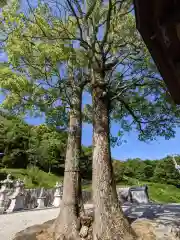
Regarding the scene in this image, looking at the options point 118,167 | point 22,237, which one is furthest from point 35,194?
point 118,167

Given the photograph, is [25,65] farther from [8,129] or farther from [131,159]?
[131,159]

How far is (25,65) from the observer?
6.13 metres

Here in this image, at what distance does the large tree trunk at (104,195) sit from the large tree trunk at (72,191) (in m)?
0.68

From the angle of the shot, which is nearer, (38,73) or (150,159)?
(38,73)

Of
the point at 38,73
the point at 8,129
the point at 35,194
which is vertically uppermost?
the point at 8,129

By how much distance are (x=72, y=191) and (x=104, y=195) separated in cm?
106

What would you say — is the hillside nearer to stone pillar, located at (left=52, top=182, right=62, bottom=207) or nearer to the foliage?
stone pillar, located at (left=52, top=182, right=62, bottom=207)

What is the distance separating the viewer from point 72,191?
4.59m

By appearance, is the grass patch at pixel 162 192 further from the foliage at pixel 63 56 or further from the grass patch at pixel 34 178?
the foliage at pixel 63 56

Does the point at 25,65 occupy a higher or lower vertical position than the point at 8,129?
lower

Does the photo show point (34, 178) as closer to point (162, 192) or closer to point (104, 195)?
point (162, 192)

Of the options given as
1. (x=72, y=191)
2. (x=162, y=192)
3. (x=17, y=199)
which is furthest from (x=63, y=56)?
(x=162, y=192)

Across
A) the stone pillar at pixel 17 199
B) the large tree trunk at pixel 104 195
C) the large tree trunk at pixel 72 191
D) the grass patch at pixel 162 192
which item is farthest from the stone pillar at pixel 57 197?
the grass patch at pixel 162 192

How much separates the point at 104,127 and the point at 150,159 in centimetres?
2484
